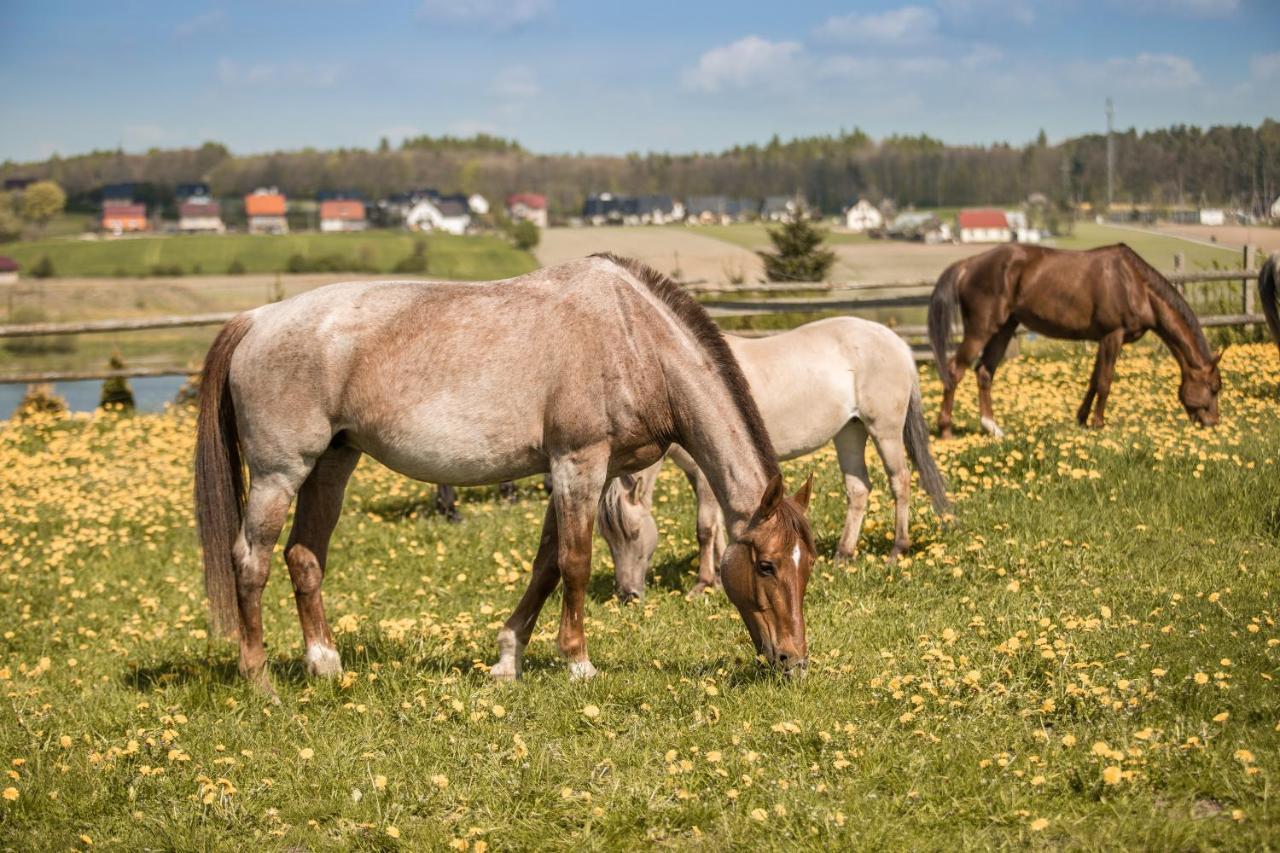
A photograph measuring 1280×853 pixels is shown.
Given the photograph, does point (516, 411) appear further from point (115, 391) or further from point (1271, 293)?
point (115, 391)

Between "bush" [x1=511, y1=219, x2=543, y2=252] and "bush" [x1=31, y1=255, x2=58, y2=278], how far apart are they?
24950mm

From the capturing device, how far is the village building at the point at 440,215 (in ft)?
295

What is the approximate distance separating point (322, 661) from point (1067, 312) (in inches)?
411

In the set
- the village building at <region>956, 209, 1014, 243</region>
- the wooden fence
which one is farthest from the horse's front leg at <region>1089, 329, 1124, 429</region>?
the village building at <region>956, 209, 1014, 243</region>

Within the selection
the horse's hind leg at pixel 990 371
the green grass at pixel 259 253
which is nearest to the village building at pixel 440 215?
the green grass at pixel 259 253

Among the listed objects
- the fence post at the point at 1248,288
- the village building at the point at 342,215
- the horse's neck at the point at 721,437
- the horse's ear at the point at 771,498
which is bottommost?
the horse's ear at the point at 771,498

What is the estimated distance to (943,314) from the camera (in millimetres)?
13859

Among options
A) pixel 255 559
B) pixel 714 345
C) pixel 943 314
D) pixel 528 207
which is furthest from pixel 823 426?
pixel 528 207

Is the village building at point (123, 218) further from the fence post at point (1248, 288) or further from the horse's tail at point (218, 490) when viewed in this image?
the horse's tail at point (218, 490)

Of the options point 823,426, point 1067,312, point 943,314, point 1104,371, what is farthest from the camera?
point 943,314

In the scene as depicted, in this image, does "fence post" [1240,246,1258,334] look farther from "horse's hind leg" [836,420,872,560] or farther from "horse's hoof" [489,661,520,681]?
"horse's hoof" [489,661,520,681]

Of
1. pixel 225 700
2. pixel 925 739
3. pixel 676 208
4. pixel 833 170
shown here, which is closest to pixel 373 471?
pixel 225 700

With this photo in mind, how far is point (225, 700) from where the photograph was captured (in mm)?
5766

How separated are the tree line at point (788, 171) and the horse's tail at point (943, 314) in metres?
8.17
